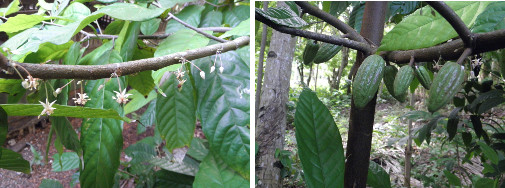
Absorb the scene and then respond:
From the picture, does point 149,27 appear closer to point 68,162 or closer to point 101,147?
point 101,147

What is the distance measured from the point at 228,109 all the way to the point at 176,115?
9 cm

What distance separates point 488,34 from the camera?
27cm

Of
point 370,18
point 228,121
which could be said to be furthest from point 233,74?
point 370,18

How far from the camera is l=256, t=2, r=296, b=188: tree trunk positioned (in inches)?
17.5

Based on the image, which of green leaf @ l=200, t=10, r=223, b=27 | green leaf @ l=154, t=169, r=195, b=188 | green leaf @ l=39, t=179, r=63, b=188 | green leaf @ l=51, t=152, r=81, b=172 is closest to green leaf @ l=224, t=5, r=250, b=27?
green leaf @ l=200, t=10, r=223, b=27

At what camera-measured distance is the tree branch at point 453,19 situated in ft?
0.82

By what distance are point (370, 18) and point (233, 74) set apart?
180mm

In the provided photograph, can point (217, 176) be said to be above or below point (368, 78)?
below

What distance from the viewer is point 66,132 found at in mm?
465

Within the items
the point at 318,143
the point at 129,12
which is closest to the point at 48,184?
the point at 129,12

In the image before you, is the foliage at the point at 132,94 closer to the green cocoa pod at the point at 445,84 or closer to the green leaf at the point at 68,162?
the green cocoa pod at the point at 445,84

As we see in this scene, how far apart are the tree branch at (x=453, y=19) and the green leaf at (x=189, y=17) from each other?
46cm

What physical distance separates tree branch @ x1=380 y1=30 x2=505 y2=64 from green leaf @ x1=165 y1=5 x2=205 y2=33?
39cm

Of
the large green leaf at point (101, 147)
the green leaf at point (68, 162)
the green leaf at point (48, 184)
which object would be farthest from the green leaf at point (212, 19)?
the green leaf at point (68, 162)
